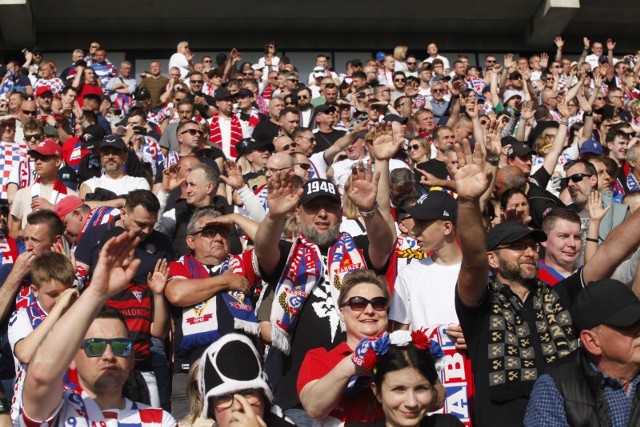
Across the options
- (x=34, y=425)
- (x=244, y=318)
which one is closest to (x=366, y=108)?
(x=244, y=318)

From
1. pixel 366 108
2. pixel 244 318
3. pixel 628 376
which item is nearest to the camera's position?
pixel 628 376

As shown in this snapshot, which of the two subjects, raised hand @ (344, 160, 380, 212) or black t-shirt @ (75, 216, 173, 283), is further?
black t-shirt @ (75, 216, 173, 283)

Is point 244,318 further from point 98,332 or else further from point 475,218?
point 475,218

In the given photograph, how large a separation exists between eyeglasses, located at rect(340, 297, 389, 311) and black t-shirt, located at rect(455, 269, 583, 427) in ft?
1.23

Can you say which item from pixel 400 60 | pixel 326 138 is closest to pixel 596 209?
pixel 326 138

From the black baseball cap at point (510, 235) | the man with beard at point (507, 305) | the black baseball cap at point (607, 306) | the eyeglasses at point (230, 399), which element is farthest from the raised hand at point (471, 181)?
the eyeglasses at point (230, 399)

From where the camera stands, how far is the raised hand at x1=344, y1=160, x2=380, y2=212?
555 centimetres

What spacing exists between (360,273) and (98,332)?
1.34 metres

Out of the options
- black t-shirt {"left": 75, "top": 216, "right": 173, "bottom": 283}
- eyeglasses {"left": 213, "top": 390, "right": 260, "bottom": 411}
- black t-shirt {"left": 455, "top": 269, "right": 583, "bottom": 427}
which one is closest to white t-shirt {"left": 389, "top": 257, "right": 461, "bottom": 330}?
black t-shirt {"left": 455, "top": 269, "right": 583, "bottom": 427}

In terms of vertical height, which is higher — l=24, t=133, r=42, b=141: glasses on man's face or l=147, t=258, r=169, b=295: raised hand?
l=24, t=133, r=42, b=141: glasses on man's face

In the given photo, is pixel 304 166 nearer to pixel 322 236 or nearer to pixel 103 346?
pixel 322 236

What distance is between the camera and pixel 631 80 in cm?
1752

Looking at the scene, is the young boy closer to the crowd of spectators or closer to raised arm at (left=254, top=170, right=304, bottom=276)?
the crowd of spectators

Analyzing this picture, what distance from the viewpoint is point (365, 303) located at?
477 cm
